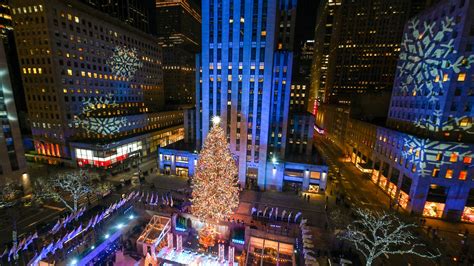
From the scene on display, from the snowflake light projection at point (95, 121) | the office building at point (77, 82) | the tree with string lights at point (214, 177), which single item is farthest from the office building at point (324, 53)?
the tree with string lights at point (214, 177)

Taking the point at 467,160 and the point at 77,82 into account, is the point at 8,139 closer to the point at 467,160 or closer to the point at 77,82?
the point at 77,82

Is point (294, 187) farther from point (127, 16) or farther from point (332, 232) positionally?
point (127, 16)

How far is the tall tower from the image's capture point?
1465 inches

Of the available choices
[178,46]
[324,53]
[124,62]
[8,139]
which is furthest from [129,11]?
[324,53]

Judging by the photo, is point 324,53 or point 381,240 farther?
point 324,53

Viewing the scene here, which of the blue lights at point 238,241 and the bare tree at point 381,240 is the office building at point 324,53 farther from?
the blue lights at point 238,241

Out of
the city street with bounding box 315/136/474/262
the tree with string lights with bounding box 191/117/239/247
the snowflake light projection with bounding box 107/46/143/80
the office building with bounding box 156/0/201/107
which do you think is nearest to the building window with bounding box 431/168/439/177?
the city street with bounding box 315/136/474/262

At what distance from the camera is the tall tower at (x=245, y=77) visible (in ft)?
122

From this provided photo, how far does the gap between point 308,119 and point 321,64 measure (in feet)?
343

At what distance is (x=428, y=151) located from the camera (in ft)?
100

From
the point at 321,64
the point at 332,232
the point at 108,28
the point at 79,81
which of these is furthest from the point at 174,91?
the point at 321,64

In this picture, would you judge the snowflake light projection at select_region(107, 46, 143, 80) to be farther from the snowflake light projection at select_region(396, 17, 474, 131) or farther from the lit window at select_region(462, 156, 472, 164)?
the lit window at select_region(462, 156, 472, 164)

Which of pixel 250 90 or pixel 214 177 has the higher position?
pixel 250 90

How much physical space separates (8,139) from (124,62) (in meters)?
37.0
